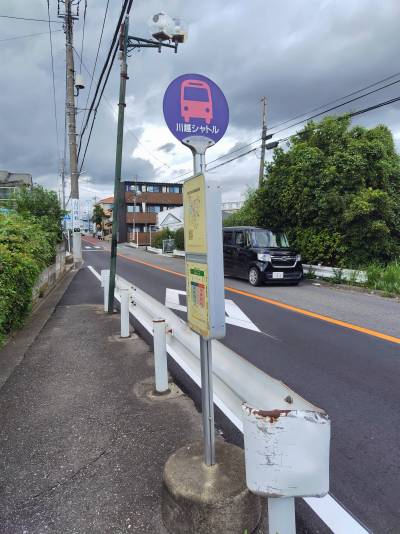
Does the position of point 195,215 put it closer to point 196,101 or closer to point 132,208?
point 196,101

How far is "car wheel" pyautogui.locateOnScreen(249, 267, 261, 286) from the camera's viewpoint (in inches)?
451

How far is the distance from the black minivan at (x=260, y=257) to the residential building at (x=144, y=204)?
44.4 metres

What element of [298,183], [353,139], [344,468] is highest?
[353,139]

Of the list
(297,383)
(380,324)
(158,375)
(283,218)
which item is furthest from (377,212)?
(158,375)

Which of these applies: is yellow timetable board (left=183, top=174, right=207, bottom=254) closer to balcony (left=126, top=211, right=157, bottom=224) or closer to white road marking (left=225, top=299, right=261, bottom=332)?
white road marking (left=225, top=299, right=261, bottom=332)

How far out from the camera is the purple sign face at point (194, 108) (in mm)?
2209

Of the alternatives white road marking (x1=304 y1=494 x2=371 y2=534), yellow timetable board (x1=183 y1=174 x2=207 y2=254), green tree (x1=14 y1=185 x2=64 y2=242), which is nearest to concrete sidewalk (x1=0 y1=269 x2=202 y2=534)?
white road marking (x1=304 y1=494 x2=371 y2=534)

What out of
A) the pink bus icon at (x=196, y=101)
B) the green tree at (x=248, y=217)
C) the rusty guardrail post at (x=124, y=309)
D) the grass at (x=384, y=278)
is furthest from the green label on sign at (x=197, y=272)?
the green tree at (x=248, y=217)

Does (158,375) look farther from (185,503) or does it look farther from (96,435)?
(185,503)

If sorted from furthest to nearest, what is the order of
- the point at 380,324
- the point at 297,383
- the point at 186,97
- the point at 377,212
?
the point at 377,212 < the point at 380,324 < the point at 297,383 < the point at 186,97

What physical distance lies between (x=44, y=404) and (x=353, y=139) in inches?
499

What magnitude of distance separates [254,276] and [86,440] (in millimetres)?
9192

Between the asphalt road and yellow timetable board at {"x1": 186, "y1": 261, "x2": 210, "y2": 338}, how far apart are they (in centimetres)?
144

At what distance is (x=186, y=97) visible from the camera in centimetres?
226
